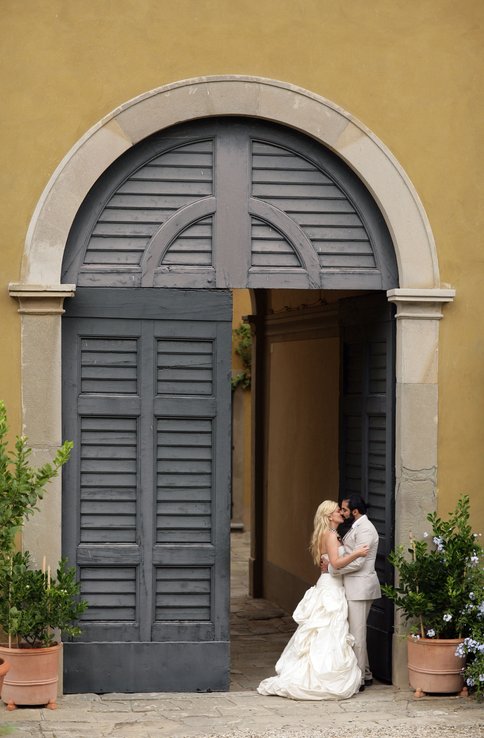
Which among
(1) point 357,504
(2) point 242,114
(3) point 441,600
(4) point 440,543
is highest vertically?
(2) point 242,114

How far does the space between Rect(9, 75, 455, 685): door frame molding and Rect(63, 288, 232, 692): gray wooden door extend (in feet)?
0.77

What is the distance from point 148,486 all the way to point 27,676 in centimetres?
147

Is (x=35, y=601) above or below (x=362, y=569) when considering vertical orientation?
below

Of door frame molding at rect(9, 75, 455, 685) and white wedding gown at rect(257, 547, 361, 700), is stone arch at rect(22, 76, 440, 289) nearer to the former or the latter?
door frame molding at rect(9, 75, 455, 685)

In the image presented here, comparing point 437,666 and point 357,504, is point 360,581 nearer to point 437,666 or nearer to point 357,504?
point 357,504

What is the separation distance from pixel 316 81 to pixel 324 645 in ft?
12.4

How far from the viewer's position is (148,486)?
28.1ft

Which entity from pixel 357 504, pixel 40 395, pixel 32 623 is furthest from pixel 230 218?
pixel 32 623

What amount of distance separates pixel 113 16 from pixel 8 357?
234 cm

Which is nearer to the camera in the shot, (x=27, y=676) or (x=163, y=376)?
(x=27, y=676)

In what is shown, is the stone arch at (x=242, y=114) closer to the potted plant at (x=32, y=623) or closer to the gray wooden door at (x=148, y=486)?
the gray wooden door at (x=148, y=486)

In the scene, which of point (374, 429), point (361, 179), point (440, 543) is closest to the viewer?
point (440, 543)

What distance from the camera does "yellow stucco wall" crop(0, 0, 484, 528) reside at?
326 inches

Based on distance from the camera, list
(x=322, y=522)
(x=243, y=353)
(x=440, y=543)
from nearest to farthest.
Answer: (x=440, y=543) → (x=322, y=522) → (x=243, y=353)
